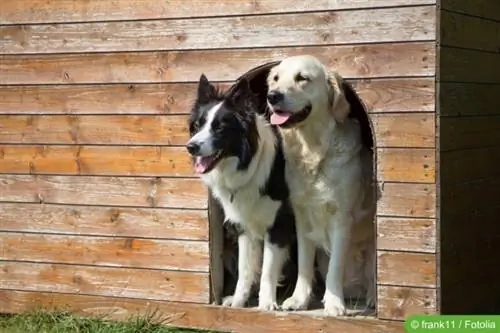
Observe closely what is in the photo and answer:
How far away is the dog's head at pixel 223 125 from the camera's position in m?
5.62

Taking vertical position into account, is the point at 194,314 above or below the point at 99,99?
below

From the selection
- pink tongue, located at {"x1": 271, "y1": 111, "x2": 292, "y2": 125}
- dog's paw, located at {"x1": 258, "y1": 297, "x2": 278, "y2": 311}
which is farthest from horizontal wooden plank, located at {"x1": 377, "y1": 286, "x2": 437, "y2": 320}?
pink tongue, located at {"x1": 271, "y1": 111, "x2": 292, "y2": 125}

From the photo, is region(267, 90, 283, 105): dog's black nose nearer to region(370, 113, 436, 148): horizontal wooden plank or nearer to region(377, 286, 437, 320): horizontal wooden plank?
region(370, 113, 436, 148): horizontal wooden plank

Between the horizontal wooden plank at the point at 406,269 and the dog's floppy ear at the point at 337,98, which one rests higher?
the dog's floppy ear at the point at 337,98

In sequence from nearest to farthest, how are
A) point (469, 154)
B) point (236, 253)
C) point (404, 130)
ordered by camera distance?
point (404, 130)
point (469, 154)
point (236, 253)

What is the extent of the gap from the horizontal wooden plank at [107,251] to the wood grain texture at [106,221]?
5 centimetres

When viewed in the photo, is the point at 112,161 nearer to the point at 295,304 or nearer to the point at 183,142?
the point at 183,142

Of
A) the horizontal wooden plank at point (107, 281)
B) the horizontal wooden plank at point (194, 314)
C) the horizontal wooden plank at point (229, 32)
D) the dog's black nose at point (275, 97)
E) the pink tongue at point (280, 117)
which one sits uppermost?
the horizontal wooden plank at point (229, 32)

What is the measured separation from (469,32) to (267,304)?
7.18 ft

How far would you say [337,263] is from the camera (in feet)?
19.1

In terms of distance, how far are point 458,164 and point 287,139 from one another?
1149 millimetres

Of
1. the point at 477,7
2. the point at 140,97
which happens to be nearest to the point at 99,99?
the point at 140,97

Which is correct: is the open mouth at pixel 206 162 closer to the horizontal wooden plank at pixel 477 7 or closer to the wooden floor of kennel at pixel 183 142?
the wooden floor of kennel at pixel 183 142

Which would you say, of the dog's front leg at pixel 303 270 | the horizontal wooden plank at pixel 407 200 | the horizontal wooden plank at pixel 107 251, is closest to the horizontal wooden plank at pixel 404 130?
the horizontal wooden plank at pixel 407 200
